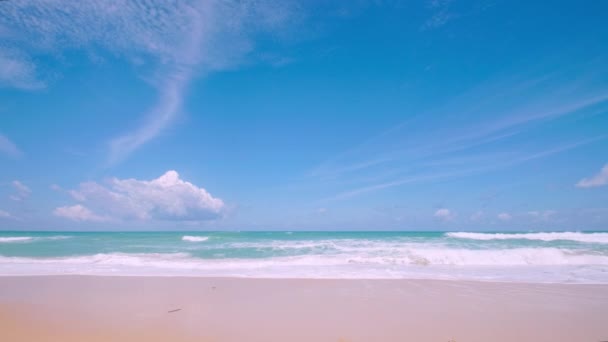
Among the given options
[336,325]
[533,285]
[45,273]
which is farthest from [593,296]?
[45,273]

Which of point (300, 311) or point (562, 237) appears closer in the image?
point (300, 311)

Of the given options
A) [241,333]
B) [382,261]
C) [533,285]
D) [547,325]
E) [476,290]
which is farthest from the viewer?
[382,261]

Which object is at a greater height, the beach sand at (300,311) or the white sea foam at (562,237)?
the white sea foam at (562,237)

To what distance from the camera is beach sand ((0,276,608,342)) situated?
183 inches

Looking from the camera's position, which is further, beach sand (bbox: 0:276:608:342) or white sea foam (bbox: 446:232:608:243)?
white sea foam (bbox: 446:232:608:243)

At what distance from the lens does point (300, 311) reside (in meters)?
5.75

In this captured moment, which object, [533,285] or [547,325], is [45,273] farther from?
[533,285]

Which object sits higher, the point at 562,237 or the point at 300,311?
the point at 562,237

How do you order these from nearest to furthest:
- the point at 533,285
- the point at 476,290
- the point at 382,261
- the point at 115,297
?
the point at 115,297, the point at 476,290, the point at 533,285, the point at 382,261

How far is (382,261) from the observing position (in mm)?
13828

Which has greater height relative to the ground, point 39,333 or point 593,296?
point 593,296

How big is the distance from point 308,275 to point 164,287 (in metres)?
4.24

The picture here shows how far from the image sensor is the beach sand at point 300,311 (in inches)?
183

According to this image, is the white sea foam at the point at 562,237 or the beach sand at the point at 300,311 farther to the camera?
the white sea foam at the point at 562,237
